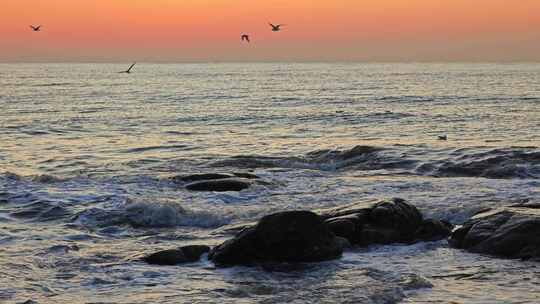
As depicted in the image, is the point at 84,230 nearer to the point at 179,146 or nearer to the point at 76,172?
the point at 76,172

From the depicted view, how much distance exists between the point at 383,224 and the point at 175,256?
13.7 feet

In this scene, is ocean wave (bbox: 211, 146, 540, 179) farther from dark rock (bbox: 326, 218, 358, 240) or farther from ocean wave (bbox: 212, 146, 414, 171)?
dark rock (bbox: 326, 218, 358, 240)

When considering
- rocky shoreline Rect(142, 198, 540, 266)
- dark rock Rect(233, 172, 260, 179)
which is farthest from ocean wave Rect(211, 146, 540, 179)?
rocky shoreline Rect(142, 198, 540, 266)

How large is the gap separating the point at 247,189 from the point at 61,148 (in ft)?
45.9

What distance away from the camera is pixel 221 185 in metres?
20.5

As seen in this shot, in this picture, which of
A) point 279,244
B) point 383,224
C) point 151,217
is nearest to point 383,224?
point 383,224

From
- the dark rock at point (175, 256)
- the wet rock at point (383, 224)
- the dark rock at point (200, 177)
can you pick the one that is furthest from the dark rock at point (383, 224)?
the dark rock at point (200, 177)

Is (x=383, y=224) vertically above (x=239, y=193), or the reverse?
(x=383, y=224)

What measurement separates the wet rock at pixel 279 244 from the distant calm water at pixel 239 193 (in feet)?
1.15

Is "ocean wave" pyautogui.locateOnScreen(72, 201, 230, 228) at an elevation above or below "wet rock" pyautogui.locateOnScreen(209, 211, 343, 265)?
below

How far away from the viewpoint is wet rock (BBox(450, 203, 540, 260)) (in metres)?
12.4

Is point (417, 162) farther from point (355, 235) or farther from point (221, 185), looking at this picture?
point (355, 235)

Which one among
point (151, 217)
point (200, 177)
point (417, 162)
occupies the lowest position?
point (151, 217)

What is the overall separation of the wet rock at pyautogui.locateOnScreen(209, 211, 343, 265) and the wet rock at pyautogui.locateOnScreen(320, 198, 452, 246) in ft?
4.11
